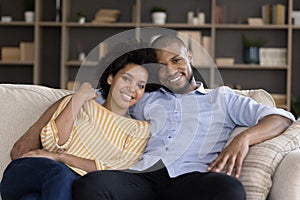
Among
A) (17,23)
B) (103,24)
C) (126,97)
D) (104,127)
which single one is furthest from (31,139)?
(17,23)

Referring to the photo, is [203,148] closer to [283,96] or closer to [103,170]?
[103,170]

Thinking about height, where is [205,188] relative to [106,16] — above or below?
below

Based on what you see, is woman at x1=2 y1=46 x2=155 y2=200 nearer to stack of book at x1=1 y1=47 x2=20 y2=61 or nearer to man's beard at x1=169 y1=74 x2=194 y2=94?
man's beard at x1=169 y1=74 x2=194 y2=94

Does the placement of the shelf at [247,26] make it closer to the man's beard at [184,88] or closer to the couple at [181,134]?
the couple at [181,134]

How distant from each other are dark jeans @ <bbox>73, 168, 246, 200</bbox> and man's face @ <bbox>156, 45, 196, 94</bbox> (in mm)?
336

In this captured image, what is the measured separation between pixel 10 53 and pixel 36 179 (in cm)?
397

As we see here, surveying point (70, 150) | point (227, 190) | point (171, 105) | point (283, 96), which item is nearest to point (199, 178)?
point (227, 190)

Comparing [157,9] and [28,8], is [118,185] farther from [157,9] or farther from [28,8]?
[28,8]

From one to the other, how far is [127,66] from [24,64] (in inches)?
151

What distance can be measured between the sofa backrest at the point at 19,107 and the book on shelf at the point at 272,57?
318cm

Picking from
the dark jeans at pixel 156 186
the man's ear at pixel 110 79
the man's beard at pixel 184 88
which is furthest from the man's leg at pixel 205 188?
the man's ear at pixel 110 79

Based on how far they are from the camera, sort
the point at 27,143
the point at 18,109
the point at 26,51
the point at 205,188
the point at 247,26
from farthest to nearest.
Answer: the point at 26,51 < the point at 247,26 < the point at 18,109 < the point at 27,143 < the point at 205,188

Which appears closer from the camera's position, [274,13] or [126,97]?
[126,97]

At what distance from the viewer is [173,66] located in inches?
90.5
